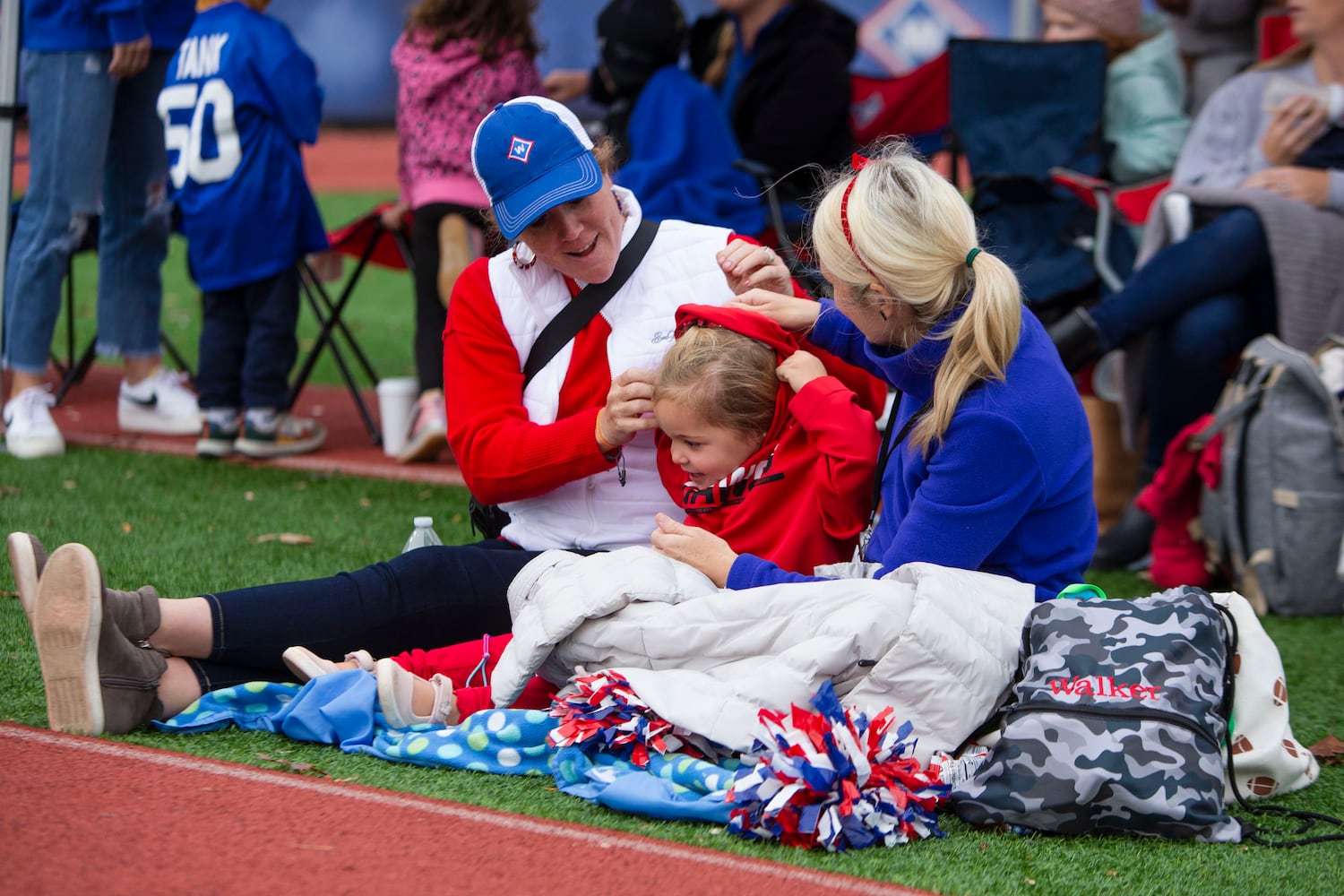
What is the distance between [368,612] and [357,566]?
1.25 metres

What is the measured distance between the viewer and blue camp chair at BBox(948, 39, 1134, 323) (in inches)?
219

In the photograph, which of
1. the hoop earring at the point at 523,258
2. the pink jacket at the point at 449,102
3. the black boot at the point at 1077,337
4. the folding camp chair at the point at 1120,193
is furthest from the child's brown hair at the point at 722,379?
the pink jacket at the point at 449,102

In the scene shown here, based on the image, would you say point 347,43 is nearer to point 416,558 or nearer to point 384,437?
point 384,437

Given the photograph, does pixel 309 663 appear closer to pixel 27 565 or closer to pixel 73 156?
pixel 27 565

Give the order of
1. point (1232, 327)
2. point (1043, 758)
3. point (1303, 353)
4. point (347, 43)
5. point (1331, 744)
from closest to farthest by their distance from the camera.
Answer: point (1043, 758) → point (1331, 744) → point (1303, 353) → point (1232, 327) → point (347, 43)

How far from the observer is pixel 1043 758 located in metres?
2.54

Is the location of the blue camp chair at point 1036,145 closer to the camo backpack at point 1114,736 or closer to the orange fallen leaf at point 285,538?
the orange fallen leaf at point 285,538

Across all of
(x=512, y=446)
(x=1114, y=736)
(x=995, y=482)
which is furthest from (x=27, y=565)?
(x=1114, y=736)

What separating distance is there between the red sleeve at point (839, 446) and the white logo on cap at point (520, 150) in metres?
0.77

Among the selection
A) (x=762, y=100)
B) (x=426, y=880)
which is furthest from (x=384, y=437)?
(x=426, y=880)

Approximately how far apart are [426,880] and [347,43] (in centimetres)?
1564

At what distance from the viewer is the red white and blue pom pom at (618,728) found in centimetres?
272

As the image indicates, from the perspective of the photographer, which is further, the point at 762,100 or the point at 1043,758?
the point at 762,100

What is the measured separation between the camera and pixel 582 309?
11.0ft
